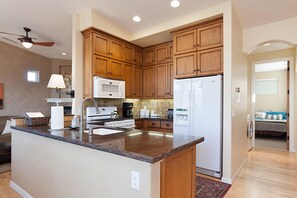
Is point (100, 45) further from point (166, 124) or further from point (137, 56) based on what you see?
point (166, 124)

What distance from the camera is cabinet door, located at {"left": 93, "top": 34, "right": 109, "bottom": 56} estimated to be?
3.61 m

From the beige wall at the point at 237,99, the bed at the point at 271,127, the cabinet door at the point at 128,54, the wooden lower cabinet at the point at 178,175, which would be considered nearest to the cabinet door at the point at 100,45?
the cabinet door at the point at 128,54

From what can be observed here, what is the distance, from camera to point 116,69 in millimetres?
4125

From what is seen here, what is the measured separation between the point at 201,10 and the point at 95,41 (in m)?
2.10

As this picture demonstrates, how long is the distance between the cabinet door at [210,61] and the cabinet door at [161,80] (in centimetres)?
128

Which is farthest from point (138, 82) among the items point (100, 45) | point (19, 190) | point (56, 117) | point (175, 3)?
point (19, 190)

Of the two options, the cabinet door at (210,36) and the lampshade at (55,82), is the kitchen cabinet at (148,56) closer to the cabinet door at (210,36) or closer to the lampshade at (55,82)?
the cabinet door at (210,36)

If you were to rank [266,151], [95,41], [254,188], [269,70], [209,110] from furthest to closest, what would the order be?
1. [269,70]
2. [266,151]
3. [95,41]
4. [209,110]
5. [254,188]

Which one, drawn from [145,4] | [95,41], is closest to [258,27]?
[145,4]

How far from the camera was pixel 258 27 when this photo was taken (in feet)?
11.9

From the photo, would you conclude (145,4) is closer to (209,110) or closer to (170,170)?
(209,110)

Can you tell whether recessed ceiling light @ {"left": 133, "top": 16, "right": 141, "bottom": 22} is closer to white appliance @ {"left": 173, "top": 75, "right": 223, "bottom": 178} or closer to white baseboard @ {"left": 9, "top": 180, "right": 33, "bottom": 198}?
white appliance @ {"left": 173, "top": 75, "right": 223, "bottom": 178}

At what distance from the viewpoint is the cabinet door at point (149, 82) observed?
15.7ft

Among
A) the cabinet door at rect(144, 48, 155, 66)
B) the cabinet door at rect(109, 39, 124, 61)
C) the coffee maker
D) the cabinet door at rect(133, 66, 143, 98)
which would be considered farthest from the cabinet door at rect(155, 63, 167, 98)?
the cabinet door at rect(109, 39, 124, 61)
